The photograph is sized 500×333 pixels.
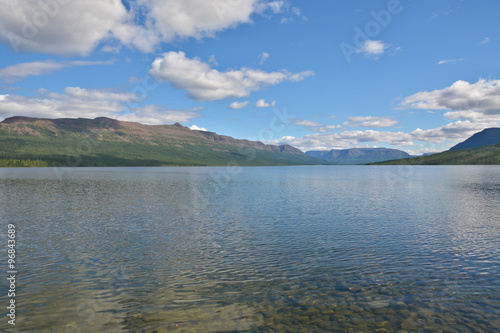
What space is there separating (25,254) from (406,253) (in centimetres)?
3274

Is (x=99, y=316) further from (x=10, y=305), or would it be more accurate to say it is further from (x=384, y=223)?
(x=384, y=223)

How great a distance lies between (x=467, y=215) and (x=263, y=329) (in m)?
42.9

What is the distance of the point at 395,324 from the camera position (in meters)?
14.0

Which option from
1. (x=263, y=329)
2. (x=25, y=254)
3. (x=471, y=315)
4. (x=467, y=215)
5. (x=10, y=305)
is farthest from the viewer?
(x=467, y=215)

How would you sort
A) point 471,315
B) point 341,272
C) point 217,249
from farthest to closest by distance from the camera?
point 217,249 < point 341,272 < point 471,315

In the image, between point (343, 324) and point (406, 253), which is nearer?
point (343, 324)

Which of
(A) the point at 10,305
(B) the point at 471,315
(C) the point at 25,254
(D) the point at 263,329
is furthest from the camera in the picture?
(C) the point at 25,254

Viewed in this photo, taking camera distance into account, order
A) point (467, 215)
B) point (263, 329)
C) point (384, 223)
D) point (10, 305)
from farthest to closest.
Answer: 1. point (467, 215)
2. point (384, 223)
3. point (10, 305)
4. point (263, 329)

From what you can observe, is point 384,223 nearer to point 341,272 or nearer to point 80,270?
point 341,272

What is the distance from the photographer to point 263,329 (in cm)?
1364

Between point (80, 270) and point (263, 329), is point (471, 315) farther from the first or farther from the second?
point (80, 270)

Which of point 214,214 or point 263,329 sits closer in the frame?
point 263,329

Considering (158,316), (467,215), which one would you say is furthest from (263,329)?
(467,215)

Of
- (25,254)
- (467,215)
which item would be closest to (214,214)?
(25,254)
